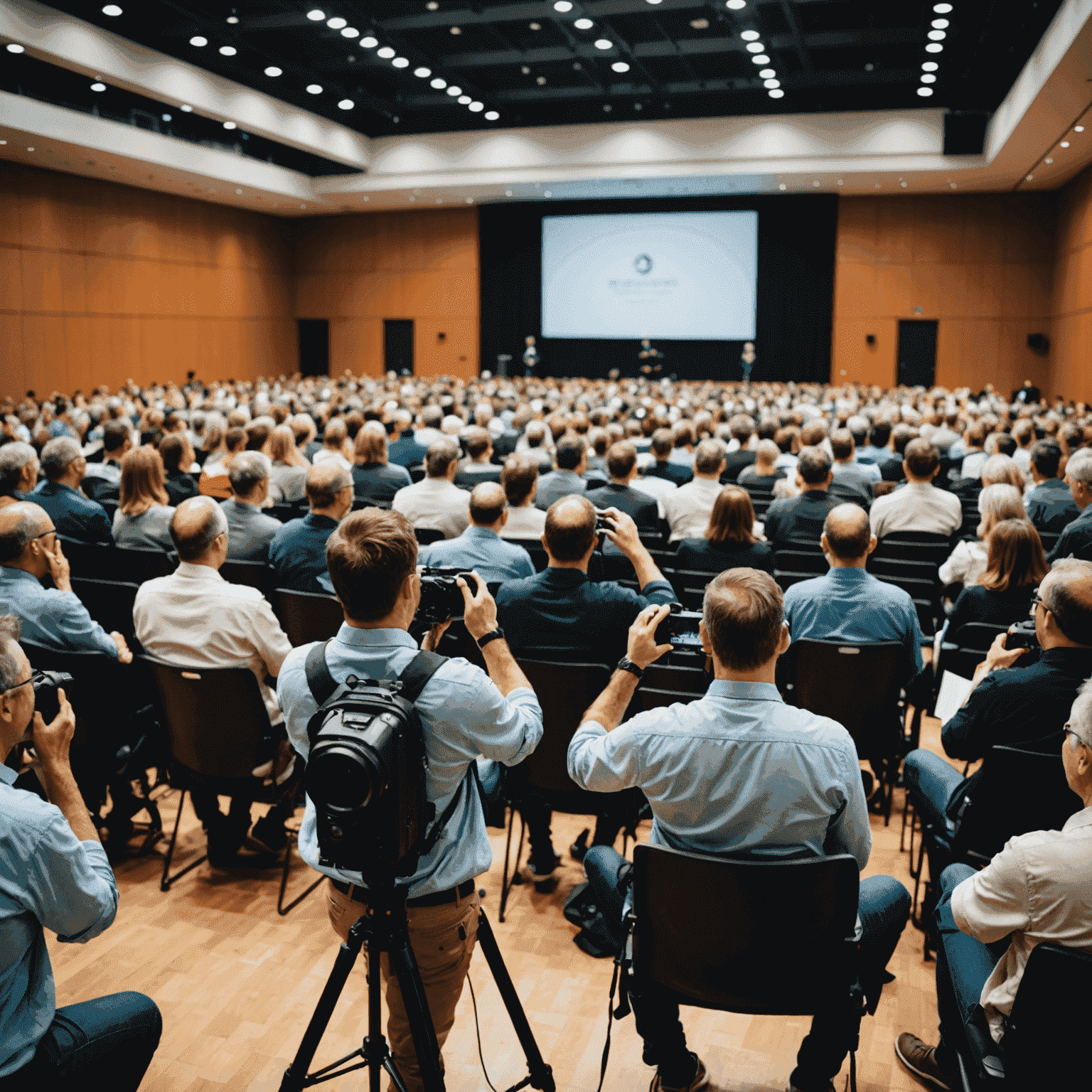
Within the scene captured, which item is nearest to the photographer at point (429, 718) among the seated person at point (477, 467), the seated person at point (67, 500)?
the seated person at point (67, 500)

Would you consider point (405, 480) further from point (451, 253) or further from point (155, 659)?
point (451, 253)

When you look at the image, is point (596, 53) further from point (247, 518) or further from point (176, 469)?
point (247, 518)

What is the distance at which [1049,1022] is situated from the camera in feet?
5.64

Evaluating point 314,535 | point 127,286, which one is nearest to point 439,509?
point 314,535

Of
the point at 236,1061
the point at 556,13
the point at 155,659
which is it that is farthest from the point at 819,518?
the point at 556,13

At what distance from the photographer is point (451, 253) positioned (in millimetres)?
23547

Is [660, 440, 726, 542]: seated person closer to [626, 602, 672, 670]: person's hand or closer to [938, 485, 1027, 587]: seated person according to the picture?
[938, 485, 1027, 587]: seated person

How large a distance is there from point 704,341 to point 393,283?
837 centimetres

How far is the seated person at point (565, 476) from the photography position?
6035 mm

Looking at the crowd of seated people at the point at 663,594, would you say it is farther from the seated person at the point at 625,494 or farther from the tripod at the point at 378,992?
the tripod at the point at 378,992

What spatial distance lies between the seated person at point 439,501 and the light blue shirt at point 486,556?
1.41m

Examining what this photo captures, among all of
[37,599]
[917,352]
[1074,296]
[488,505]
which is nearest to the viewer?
[37,599]

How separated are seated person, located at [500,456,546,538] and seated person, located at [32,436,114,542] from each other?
90.6 inches

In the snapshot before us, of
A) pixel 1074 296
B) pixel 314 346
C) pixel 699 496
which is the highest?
pixel 1074 296
